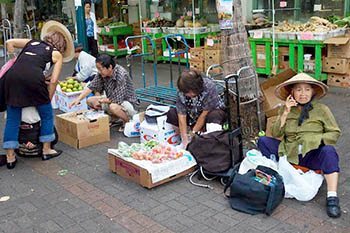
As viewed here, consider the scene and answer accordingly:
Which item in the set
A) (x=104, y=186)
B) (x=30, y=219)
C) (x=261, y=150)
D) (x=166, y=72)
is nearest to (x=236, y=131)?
(x=261, y=150)

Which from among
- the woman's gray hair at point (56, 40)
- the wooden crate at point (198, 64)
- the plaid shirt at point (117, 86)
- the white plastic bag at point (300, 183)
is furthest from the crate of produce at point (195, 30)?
the white plastic bag at point (300, 183)

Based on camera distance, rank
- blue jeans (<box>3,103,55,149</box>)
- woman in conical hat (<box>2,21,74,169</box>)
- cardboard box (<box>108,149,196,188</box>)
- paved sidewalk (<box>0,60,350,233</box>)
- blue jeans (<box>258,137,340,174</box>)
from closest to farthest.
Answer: paved sidewalk (<box>0,60,350,233</box>) → blue jeans (<box>258,137,340,174</box>) → cardboard box (<box>108,149,196,188</box>) → woman in conical hat (<box>2,21,74,169</box>) → blue jeans (<box>3,103,55,149</box>)

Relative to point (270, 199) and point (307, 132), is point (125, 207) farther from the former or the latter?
point (307, 132)

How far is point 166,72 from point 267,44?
2604 millimetres

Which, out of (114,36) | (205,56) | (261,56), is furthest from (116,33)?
(261,56)

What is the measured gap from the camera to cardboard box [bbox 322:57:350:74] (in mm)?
7484

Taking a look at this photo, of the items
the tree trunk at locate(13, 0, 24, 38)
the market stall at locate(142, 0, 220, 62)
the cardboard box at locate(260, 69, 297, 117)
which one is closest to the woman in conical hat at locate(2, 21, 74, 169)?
the cardboard box at locate(260, 69, 297, 117)

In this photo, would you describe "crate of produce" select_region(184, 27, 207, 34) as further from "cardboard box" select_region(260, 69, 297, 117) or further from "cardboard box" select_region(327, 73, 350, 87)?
"cardboard box" select_region(260, 69, 297, 117)

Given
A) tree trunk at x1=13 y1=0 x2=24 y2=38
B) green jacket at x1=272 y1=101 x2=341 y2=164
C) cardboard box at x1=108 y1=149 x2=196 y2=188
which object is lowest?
cardboard box at x1=108 y1=149 x2=196 y2=188

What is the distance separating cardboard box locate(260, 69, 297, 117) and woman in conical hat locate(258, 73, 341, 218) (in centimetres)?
118

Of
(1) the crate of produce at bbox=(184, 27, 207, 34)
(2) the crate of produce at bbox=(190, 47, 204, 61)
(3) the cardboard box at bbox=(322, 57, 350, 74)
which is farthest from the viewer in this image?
(1) the crate of produce at bbox=(184, 27, 207, 34)

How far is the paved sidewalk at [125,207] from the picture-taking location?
3584mm

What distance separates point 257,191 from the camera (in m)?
3.67

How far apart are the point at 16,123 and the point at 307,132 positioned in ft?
10.2
